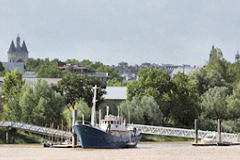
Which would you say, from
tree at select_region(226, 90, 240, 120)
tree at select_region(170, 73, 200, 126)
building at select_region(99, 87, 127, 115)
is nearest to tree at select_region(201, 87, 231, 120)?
tree at select_region(226, 90, 240, 120)

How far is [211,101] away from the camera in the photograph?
396 feet

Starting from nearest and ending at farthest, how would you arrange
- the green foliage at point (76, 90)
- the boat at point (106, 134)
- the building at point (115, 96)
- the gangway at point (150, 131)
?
the boat at point (106, 134)
the gangway at point (150, 131)
the green foliage at point (76, 90)
the building at point (115, 96)

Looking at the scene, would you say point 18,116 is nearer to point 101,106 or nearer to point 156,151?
point 101,106

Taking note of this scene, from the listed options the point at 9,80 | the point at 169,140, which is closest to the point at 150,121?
the point at 169,140

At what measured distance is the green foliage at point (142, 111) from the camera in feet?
350

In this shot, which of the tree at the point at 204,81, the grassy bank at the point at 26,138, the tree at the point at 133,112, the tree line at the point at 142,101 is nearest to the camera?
the grassy bank at the point at 26,138

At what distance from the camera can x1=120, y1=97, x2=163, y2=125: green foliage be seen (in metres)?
107

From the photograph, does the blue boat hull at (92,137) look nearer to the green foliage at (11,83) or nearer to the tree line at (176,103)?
the tree line at (176,103)

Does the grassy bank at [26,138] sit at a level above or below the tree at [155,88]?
below

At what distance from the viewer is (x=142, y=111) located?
10769cm

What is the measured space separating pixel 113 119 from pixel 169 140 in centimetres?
2466

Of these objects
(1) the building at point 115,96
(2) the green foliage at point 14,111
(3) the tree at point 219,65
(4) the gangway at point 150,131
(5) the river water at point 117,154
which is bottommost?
(5) the river water at point 117,154

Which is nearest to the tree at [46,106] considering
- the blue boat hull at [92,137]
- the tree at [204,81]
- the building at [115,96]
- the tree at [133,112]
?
the tree at [133,112]

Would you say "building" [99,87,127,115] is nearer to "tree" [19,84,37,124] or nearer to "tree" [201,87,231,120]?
"tree" [201,87,231,120]
